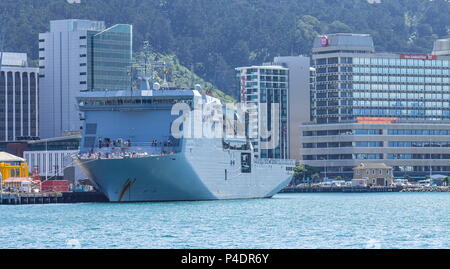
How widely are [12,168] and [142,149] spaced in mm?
34815

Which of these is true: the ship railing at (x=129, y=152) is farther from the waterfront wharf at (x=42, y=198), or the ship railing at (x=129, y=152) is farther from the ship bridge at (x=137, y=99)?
the waterfront wharf at (x=42, y=198)

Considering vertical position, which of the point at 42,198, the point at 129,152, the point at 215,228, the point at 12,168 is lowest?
the point at 215,228

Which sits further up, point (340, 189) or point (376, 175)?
point (376, 175)

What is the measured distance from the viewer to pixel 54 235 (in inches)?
2445

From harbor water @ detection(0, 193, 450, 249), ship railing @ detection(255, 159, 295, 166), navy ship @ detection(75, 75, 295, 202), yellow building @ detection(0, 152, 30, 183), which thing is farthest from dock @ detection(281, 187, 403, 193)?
harbor water @ detection(0, 193, 450, 249)

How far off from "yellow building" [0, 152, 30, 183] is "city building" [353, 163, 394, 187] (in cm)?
6767

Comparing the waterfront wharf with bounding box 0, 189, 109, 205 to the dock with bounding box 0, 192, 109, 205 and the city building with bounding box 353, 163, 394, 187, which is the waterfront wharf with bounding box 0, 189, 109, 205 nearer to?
the dock with bounding box 0, 192, 109, 205

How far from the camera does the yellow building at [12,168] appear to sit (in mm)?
133750

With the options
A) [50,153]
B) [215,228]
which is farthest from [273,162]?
[215,228]

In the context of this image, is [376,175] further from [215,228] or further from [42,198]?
[215,228]

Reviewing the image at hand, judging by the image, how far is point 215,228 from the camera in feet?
218

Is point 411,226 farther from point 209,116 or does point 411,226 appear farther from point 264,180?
point 264,180
